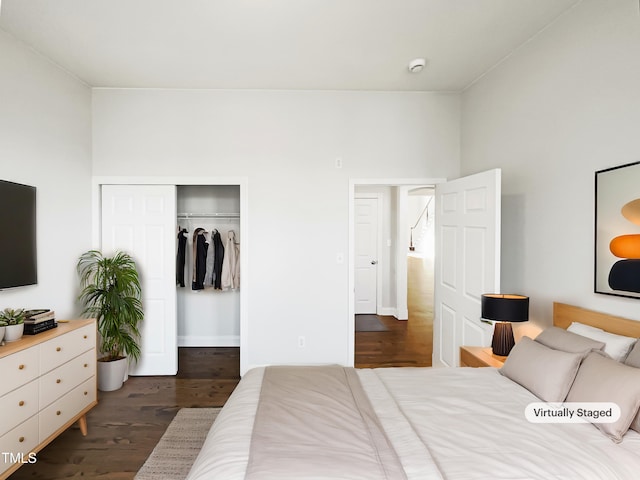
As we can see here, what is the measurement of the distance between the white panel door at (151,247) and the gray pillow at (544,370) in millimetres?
3014

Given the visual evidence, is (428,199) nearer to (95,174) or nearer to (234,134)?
(234,134)

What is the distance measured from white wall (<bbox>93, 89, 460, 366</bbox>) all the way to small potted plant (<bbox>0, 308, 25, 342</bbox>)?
69.3 inches

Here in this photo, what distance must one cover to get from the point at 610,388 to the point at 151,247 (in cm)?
357

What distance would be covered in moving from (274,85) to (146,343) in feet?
9.20

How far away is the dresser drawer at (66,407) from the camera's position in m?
2.18

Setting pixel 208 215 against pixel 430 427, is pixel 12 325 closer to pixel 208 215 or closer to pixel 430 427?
pixel 430 427

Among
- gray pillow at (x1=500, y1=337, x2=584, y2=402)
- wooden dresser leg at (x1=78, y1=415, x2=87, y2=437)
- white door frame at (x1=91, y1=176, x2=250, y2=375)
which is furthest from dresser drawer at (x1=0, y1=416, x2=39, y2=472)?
gray pillow at (x1=500, y1=337, x2=584, y2=402)

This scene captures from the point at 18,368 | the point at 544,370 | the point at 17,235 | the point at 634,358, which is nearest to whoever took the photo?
the point at 634,358

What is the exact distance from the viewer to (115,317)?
10.6 feet

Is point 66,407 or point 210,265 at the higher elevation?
point 210,265

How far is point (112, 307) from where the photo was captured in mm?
3266

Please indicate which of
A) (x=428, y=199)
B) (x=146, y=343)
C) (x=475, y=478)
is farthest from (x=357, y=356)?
(x=428, y=199)

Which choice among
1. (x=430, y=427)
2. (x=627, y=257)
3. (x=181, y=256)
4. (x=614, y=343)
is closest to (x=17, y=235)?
(x=181, y=256)

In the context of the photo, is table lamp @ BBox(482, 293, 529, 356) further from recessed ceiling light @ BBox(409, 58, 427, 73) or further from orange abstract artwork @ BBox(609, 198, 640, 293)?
recessed ceiling light @ BBox(409, 58, 427, 73)
